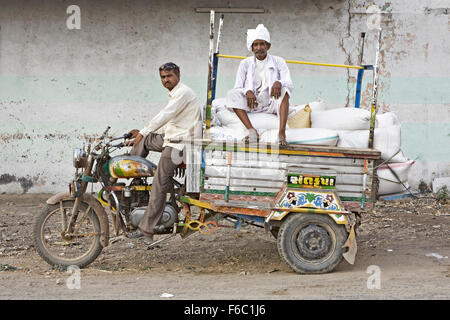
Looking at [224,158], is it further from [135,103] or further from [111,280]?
[135,103]

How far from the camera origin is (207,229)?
5324 mm

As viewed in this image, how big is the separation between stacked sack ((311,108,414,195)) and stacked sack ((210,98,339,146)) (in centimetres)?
16

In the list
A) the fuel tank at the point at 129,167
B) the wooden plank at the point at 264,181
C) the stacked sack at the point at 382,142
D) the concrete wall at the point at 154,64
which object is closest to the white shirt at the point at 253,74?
the stacked sack at the point at 382,142

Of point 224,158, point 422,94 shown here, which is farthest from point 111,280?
point 422,94

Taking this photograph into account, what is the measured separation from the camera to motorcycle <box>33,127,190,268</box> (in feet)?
17.0

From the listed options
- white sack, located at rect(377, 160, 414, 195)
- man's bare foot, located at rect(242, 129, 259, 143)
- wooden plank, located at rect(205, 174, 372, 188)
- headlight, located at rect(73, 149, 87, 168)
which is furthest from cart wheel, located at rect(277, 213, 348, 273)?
headlight, located at rect(73, 149, 87, 168)

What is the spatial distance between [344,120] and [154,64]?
4713mm

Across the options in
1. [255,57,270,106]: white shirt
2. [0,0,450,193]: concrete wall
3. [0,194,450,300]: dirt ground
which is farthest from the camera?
[0,0,450,193]: concrete wall

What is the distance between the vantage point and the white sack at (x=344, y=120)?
17.4 feet

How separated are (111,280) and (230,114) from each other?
1854 mm

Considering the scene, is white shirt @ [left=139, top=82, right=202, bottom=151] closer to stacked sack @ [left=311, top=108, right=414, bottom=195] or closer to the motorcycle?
the motorcycle

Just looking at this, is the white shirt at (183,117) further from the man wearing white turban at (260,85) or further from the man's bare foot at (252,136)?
the man's bare foot at (252,136)

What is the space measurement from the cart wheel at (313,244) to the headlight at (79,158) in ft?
6.15

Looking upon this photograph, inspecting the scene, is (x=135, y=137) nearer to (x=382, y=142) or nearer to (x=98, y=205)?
(x=98, y=205)
